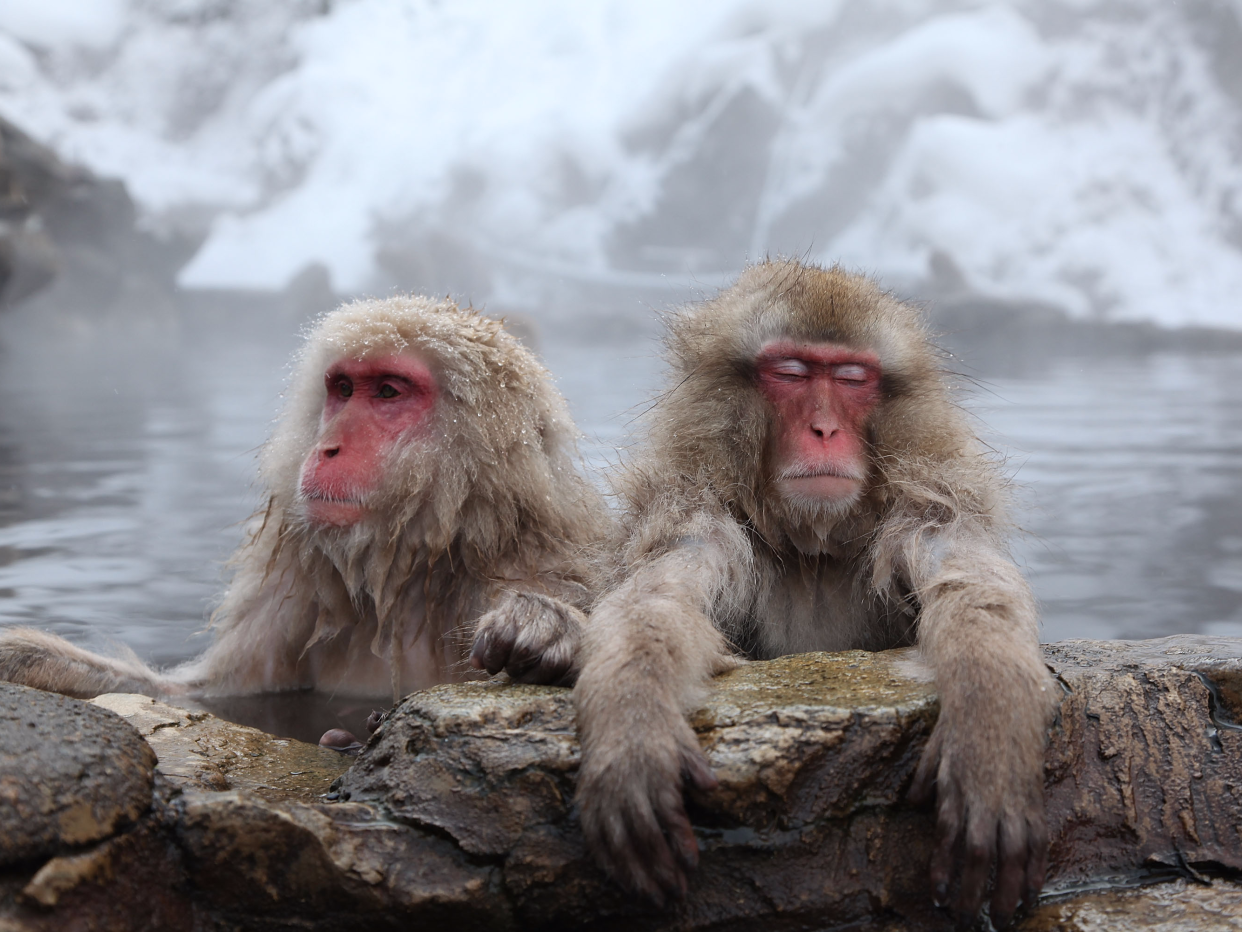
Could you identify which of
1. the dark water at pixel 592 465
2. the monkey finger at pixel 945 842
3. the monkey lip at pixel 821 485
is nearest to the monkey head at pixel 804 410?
the monkey lip at pixel 821 485

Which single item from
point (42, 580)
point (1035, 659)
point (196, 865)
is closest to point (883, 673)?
point (1035, 659)

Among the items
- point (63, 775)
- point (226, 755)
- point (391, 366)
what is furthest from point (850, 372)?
point (63, 775)

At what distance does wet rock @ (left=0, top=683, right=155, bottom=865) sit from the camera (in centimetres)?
150

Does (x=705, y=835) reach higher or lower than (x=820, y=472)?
lower

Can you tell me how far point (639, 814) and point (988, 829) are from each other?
50 cm

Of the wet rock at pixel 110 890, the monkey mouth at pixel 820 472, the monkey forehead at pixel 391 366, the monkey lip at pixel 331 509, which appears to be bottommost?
the wet rock at pixel 110 890

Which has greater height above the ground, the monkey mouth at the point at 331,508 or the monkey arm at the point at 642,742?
the monkey mouth at the point at 331,508

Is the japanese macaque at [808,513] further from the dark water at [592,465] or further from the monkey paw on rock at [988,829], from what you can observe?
the dark water at [592,465]

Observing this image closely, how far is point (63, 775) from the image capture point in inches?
61.6

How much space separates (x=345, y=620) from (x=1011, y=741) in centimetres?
197

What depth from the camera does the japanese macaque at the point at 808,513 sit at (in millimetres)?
1886

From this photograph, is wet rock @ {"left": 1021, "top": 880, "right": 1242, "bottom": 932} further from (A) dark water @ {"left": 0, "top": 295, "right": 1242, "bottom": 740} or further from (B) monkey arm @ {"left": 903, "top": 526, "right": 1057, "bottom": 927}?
(A) dark water @ {"left": 0, "top": 295, "right": 1242, "bottom": 740}

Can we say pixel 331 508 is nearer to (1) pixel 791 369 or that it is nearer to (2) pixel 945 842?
(1) pixel 791 369

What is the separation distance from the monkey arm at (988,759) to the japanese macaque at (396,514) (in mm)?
1127
